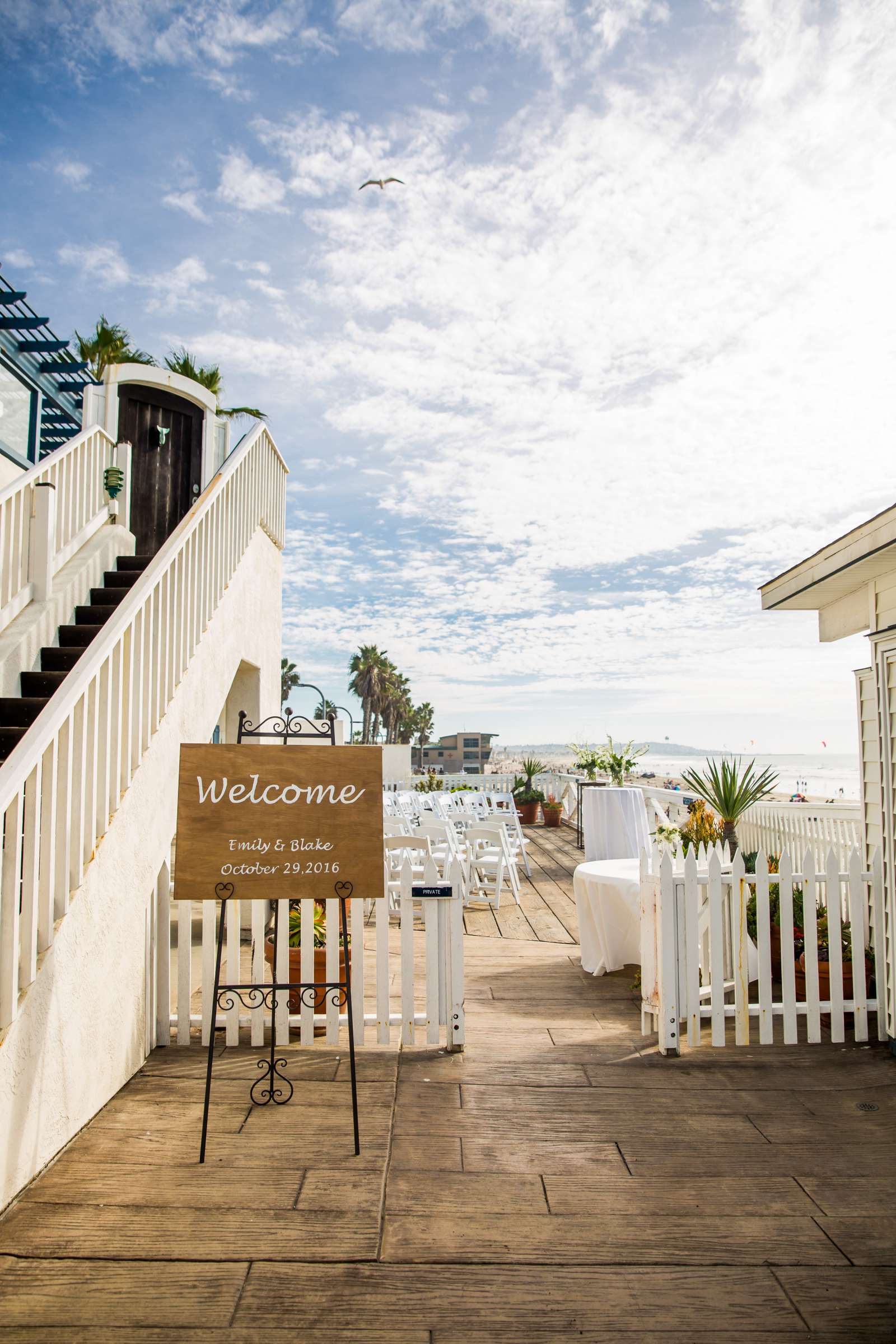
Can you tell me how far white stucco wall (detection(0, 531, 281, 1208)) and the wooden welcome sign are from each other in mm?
465

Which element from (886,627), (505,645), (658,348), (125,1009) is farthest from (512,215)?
(505,645)

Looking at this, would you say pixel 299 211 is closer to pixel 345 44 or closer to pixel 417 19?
pixel 345 44

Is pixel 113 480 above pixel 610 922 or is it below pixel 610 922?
above

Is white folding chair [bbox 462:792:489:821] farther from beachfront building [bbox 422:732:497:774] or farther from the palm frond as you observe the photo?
beachfront building [bbox 422:732:497:774]

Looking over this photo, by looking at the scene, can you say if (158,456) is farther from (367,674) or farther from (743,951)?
(367,674)

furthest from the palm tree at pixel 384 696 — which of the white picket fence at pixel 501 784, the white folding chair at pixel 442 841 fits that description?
the white folding chair at pixel 442 841

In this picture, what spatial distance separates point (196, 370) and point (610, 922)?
8.86 m

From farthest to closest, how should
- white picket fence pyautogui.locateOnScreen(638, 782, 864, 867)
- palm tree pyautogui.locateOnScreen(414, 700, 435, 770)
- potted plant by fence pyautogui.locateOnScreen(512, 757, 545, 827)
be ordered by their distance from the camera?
1. palm tree pyautogui.locateOnScreen(414, 700, 435, 770)
2. potted plant by fence pyautogui.locateOnScreen(512, 757, 545, 827)
3. white picket fence pyautogui.locateOnScreen(638, 782, 864, 867)

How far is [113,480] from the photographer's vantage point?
661 cm

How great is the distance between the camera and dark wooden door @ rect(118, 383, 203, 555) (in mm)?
8453

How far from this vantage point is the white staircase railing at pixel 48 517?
5.04 m

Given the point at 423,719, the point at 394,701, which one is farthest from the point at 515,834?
the point at 423,719

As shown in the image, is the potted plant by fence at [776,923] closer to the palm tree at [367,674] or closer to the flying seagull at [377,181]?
the flying seagull at [377,181]

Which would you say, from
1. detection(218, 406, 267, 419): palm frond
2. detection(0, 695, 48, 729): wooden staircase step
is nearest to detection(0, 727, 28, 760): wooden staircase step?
detection(0, 695, 48, 729): wooden staircase step
